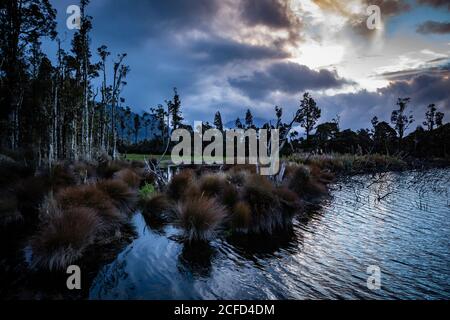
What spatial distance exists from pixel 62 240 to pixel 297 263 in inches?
259

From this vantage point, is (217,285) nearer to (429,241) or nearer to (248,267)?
(248,267)

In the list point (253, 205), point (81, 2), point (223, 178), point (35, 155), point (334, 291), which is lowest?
point (334, 291)

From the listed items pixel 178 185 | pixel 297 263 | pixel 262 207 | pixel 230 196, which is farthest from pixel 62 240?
pixel 178 185

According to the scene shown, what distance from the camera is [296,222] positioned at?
1310cm

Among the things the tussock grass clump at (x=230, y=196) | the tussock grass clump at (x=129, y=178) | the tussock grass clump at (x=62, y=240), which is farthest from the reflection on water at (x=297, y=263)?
the tussock grass clump at (x=129, y=178)

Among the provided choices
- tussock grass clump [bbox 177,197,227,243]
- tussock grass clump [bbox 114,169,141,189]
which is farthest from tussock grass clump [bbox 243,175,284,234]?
tussock grass clump [bbox 114,169,141,189]

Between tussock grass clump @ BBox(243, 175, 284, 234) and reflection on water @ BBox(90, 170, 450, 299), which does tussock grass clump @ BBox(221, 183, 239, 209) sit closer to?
tussock grass clump @ BBox(243, 175, 284, 234)

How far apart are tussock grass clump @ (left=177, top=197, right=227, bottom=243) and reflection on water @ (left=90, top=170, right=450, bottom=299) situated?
426 millimetres

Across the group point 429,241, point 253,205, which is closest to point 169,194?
point 253,205

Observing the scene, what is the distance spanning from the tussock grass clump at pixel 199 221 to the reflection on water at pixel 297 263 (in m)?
0.43

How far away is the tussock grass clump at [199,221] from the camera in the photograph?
10055 mm

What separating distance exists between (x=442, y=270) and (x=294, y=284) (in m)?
4.31

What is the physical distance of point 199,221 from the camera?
1004 centimetres

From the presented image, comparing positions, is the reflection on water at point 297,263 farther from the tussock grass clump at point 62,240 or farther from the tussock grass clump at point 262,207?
the tussock grass clump at point 62,240
